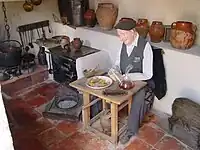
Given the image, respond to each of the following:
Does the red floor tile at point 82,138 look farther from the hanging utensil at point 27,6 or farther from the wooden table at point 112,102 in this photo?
the hanging utensil at point 27,6

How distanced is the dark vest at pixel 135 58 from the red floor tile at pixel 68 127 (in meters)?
0.74

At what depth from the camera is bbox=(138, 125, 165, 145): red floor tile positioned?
2.32 meters

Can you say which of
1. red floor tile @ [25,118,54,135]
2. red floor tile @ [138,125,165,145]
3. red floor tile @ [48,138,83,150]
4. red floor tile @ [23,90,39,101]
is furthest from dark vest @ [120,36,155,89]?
red floor tile @ [23,90,39,101]

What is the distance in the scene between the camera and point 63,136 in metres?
2.42

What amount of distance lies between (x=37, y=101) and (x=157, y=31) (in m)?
1.66

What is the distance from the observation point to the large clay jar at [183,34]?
2387 mm

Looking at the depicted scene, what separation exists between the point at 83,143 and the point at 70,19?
182cm

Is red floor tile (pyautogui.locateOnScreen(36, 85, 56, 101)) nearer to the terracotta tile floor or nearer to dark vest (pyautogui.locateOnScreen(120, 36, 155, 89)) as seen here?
the terracotta tile floor

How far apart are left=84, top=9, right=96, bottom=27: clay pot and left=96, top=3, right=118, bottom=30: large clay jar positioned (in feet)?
0.40

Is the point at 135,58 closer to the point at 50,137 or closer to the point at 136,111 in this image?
the point at 136,111

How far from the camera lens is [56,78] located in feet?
11.0

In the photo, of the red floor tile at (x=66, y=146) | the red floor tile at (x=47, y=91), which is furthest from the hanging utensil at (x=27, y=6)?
the red floor tile at (x=66, y=146)

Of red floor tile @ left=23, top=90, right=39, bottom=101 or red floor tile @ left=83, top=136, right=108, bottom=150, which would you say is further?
red floor tile @ left=23, top=90, right=39, bottom=101

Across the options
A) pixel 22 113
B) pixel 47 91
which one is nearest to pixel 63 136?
pixel 22 113
